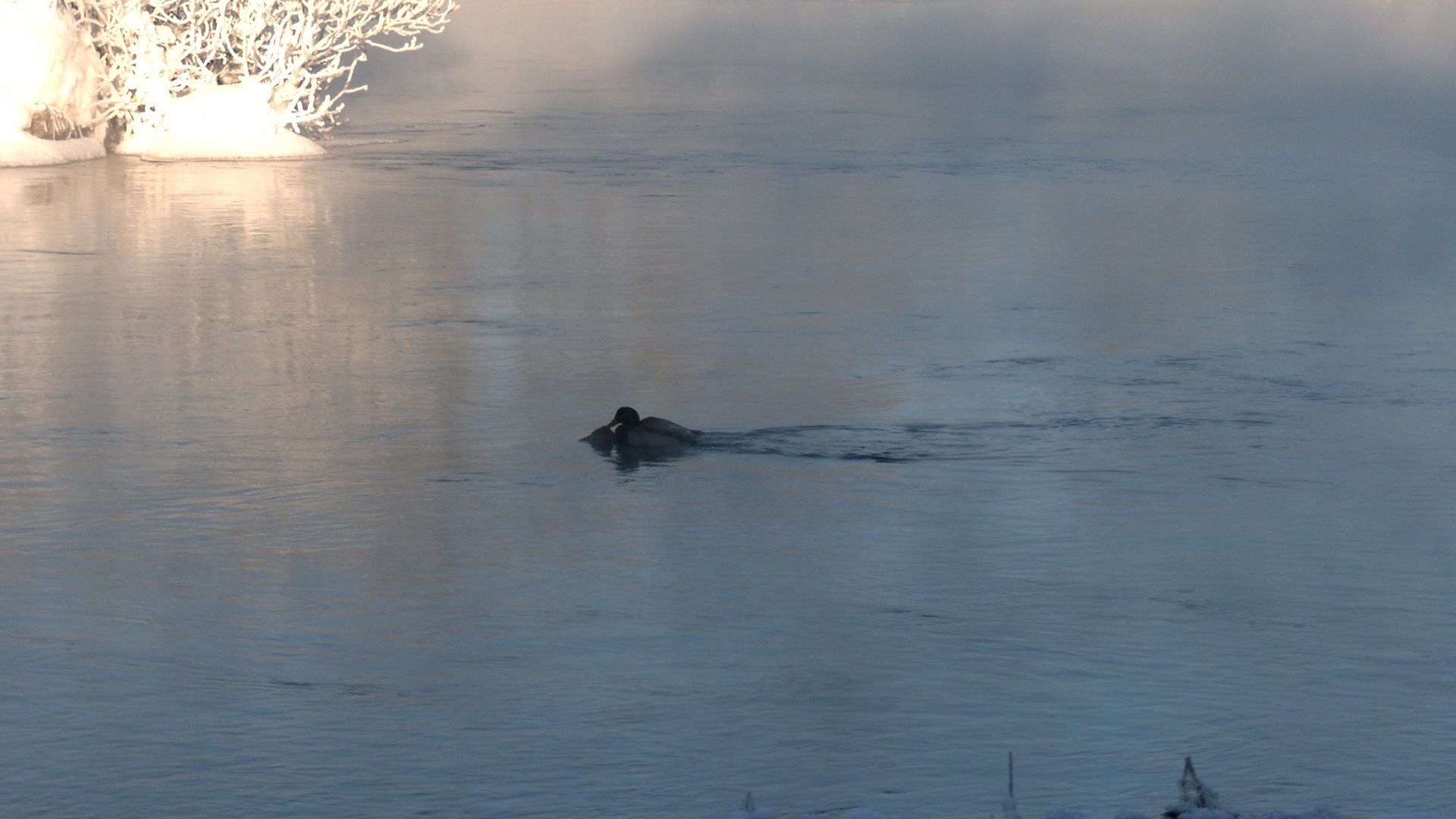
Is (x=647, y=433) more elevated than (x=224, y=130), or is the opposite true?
(x=224, y=130)

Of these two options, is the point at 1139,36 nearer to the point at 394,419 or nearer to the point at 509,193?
the point at 509,193

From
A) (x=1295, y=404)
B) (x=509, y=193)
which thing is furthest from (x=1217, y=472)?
(x=509, y=193)

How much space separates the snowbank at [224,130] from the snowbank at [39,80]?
982 mm

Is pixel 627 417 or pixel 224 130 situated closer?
pixel 627 417

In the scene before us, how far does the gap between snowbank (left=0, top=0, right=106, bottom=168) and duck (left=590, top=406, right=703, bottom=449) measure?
16077 millimetres

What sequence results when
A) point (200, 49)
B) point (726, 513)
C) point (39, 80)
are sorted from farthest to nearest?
1. point (200, 49)
2. point (39, 80)
3. point (726, 513)

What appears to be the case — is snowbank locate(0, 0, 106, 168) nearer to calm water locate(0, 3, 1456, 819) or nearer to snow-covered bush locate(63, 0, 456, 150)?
snow-covered bush locate(63, 0, 456, 150)

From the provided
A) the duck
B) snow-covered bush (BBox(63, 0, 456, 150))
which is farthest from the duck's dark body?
snow-covered bush (BBox(63, 0, 456, 150))

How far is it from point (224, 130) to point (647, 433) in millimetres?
16580

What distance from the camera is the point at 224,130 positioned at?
24.8 meters

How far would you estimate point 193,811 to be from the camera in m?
5.39

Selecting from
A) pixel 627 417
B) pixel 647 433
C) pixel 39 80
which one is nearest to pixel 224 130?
pixel 39 80

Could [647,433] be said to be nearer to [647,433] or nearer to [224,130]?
[647,433]

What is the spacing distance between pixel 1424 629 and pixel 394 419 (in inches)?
210
